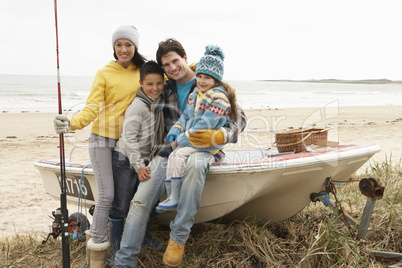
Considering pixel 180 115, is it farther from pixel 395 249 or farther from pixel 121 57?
pixel 395 249

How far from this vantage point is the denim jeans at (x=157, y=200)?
2604 millimetres

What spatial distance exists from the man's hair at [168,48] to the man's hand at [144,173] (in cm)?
86

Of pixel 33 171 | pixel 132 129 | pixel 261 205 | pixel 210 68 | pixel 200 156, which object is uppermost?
pixel 210 68

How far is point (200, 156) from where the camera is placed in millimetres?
2680

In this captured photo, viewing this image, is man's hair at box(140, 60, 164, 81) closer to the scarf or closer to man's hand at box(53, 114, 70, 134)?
the scarf

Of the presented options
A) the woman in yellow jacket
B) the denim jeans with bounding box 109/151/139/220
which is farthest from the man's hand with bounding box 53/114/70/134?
the denim jeans with bounding box 109/151/139/220

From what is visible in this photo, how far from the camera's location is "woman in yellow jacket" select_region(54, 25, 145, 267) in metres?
2.86

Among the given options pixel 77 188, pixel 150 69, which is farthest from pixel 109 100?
pixel 77 188

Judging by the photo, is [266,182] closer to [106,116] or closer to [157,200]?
[157,200]

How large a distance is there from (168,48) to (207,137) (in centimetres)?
79

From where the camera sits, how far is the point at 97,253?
2.87 metres

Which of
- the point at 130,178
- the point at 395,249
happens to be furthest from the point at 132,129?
the point at 395,249

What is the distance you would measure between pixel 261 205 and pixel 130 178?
1.12m

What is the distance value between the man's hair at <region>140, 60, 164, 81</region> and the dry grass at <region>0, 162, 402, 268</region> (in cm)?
143
